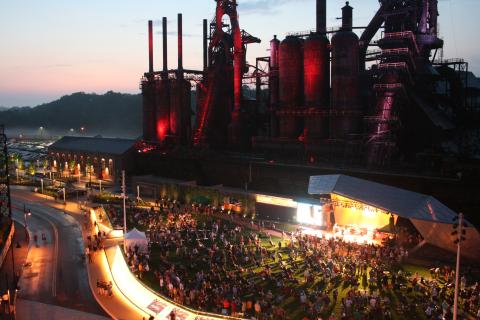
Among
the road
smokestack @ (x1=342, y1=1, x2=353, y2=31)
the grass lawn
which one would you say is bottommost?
the road

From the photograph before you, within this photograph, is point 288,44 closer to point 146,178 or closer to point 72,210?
point 146,178

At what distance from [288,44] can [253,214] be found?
26406 millimetres

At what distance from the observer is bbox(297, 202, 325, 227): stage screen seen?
1696 inches

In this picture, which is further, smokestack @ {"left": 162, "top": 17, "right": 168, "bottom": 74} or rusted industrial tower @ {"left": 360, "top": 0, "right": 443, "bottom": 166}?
smokestack @ {"left": 162, "top": 17, "right": 168, "bottom": 74}

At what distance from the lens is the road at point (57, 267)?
1195 inches

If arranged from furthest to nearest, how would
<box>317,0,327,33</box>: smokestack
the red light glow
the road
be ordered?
the red light glow
<box>317,0,327,33</box>: smokestack
the road

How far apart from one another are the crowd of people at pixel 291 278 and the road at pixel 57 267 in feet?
14.1

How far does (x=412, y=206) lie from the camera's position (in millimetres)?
35156

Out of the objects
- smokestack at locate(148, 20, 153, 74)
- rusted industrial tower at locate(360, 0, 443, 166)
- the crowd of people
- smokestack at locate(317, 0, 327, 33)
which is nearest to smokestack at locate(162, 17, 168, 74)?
smokestack at locate(148, 20, 153, 74)

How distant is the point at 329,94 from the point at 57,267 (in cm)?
4181

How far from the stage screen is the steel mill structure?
13.1 metres

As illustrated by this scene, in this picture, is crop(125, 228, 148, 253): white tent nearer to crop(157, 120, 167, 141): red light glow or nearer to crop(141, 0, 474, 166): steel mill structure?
crop(141, 0, 474, 166): steel mill structure

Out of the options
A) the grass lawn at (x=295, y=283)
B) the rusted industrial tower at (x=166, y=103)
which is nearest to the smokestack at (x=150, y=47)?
the rusted industrial tower at (x=166, y=103)

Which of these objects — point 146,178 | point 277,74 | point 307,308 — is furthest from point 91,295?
point 277,74
